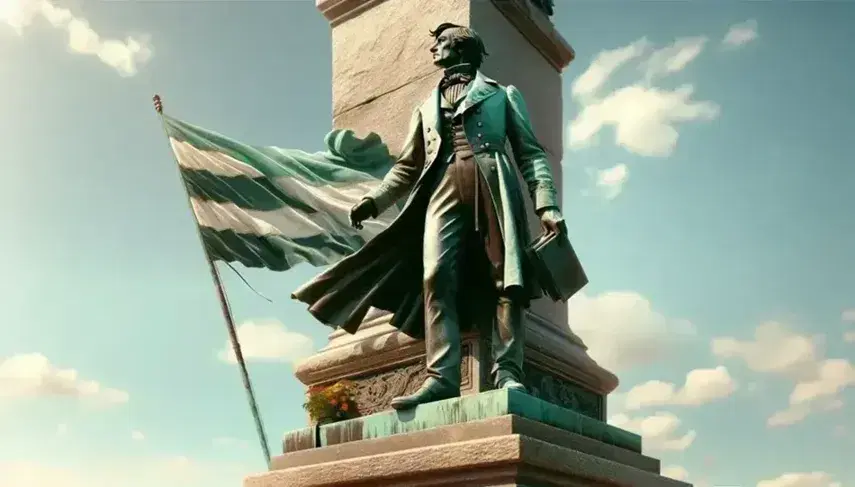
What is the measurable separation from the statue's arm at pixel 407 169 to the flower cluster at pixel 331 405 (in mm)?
1207

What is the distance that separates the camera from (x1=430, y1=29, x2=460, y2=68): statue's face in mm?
6883

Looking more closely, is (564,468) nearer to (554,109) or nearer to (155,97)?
(554,109)

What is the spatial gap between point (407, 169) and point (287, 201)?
1946 mm

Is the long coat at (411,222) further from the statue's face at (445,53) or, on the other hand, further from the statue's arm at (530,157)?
the statue's face at (445,53)

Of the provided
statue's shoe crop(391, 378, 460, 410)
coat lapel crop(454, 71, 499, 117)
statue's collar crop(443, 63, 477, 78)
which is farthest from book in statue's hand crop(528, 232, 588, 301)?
statue's collar crop(443, 63, 477, 78)

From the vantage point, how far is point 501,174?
6.39 metres

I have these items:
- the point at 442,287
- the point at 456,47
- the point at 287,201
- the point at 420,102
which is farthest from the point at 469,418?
the point at 287,201

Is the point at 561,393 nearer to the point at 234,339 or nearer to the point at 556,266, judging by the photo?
the point at 556,266

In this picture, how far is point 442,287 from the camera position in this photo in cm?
635

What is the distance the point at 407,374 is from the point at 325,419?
2.54 feet

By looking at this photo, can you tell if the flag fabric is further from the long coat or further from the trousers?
the trousers

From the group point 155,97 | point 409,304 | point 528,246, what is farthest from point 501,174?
point 155,97

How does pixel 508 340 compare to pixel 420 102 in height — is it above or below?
below

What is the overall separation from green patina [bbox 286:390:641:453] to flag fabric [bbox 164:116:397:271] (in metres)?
2.20
